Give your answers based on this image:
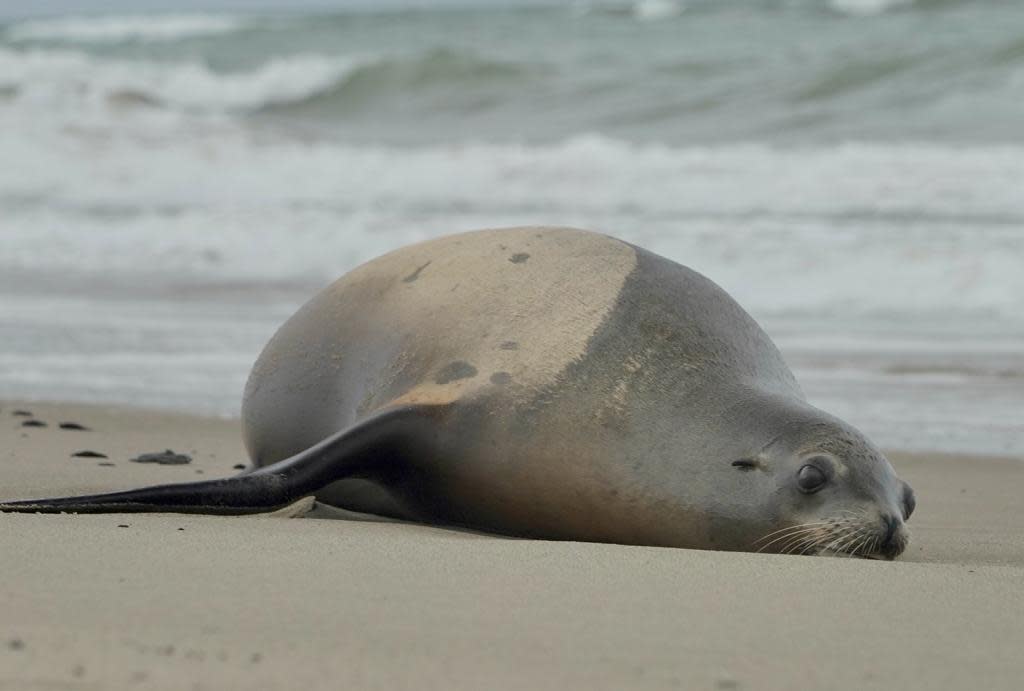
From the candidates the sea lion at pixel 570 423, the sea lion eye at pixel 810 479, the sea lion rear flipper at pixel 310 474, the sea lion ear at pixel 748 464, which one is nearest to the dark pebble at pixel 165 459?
the sea lion at pixel 570 423

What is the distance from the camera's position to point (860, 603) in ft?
10.1

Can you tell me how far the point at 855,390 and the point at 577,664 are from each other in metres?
4.77

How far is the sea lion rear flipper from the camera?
4066 mm

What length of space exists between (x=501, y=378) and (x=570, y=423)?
0.22 meters

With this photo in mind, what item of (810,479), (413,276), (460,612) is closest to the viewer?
(460,612)

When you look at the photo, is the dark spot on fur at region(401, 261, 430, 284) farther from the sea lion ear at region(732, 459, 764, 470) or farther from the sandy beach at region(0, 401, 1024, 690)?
the sea lion ear at region(732, 459, 764, 470)

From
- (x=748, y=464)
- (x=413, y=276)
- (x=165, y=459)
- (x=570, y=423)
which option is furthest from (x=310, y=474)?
(x=165, y=459)

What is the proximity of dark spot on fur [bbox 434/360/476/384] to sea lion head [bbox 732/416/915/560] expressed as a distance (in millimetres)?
708

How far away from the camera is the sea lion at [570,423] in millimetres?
3820

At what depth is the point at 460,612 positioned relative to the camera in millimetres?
2852

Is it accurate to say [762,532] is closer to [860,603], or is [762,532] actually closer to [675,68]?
[860,603]

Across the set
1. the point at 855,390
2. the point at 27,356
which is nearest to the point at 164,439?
the point at 27,356

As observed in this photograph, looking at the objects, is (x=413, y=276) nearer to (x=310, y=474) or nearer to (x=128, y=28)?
(x=310, y=474)

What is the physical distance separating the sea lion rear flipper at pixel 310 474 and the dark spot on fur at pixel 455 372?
0.13 meters
